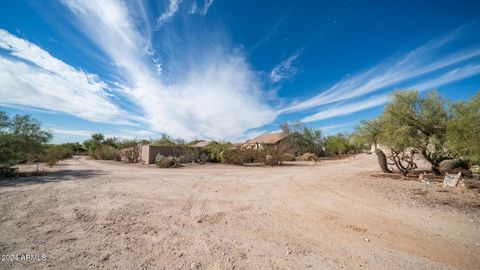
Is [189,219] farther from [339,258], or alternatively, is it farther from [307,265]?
[339,258]

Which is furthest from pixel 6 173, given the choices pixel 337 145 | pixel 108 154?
pixel 337 145

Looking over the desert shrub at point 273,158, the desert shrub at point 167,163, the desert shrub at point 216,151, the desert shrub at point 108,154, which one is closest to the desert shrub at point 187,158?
the desert shrub at point 216,151

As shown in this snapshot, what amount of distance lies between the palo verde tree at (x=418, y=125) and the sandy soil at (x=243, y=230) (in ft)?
16.0

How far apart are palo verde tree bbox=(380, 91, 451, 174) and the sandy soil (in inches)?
192

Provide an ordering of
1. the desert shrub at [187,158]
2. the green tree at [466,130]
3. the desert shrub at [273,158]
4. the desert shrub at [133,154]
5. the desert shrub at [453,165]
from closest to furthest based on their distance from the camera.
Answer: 1. the green tree at [466,130]
2. the desert shrub at [453,165]
3. the desert shrub at [273,158]
4. the desert shrub at [187,158]
5. the desert shrub at [133,154]

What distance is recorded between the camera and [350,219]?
5242mm

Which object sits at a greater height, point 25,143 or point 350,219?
point 25,143

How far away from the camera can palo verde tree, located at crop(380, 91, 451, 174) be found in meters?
11.5

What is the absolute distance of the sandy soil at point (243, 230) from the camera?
3332 mm

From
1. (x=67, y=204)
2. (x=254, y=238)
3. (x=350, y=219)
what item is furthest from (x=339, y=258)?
(x=67, y=204)

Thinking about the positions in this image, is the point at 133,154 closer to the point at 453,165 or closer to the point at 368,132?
the point at 368,132

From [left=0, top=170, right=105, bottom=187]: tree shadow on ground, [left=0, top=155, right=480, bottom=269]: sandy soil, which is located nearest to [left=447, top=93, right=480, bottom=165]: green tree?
[left=0, top=155, right=480, bottom=269]: sandy soil

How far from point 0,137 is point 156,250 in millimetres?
16858

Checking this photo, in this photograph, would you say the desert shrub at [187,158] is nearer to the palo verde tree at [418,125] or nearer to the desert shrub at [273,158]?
the desert shrub at [273,158]
